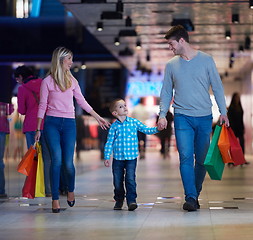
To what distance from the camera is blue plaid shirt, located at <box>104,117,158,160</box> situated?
7.80 meters

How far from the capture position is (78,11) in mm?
15703

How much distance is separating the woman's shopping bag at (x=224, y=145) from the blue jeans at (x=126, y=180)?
863 mm

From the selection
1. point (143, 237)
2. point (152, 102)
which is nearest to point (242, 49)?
point (143, 237)

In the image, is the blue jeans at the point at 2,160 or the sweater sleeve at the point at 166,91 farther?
the blue jeans at the point at 2,160

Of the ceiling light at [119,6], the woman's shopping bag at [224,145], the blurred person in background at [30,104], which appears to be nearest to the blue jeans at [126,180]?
the woman's shopping bag at [224,145]

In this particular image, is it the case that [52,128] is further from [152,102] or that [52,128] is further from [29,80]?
[152,102]

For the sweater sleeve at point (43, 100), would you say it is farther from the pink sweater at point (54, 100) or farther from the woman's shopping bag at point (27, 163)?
the woman's shopping bag at point (27, 163)

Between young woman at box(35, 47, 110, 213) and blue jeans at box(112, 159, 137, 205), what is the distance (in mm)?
426

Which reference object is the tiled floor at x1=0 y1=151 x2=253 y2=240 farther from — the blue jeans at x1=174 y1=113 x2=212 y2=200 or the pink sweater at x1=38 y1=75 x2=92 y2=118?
the pink sweater at x1=38 y1=75 x2=92 y2=118

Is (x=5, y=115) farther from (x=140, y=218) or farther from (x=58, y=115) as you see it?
(x=140, y=218)

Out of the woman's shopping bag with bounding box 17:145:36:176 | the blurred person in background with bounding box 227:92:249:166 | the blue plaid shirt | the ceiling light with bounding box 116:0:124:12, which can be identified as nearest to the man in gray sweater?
the blue plaid shirt

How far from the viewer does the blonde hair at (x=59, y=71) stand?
7.70 m

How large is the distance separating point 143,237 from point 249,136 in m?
26.9

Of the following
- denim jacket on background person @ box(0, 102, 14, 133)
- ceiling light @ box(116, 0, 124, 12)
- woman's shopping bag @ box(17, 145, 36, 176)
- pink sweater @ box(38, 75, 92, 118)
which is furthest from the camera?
ceiling light @ box(116, 0, 124, 12)
